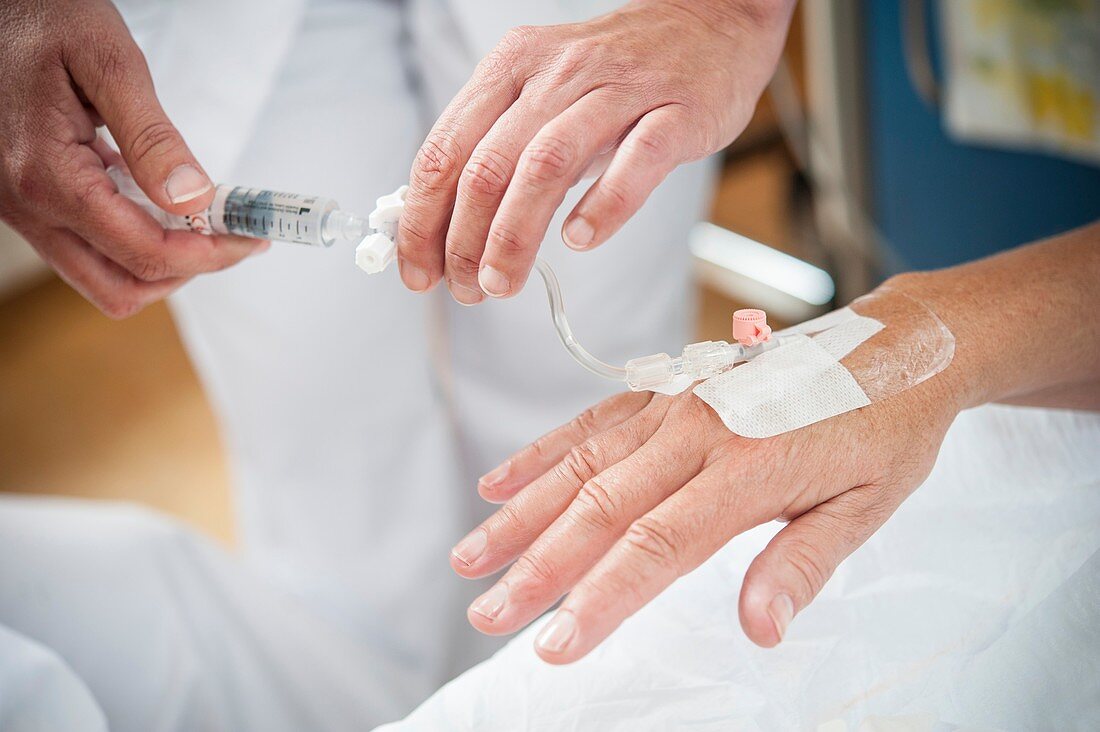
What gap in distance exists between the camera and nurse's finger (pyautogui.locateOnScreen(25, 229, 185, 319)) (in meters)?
1.07

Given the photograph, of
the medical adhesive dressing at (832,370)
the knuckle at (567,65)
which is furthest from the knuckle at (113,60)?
the medical adhesive dressing at (832,370)

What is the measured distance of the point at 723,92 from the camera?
3.18ft

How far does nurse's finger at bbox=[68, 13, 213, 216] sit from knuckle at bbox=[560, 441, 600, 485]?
1.48ft

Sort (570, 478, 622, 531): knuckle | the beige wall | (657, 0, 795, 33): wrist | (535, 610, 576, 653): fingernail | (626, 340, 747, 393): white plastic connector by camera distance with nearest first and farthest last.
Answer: (535, 610, 576, 653): fingernail → (570, 478, 622, 531): knuckle → (626, 340, 747, 393): white plastic connector → (657, 0, 795, 33): wrist → the beige wall

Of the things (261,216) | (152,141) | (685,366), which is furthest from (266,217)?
(685,366)

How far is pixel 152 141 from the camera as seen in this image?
94cm

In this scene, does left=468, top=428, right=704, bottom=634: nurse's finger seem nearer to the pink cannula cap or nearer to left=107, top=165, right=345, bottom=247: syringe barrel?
the pink cannula cap

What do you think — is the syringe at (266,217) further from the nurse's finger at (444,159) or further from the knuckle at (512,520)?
the knuckle at (512,520)

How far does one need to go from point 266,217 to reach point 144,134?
0.46 feet

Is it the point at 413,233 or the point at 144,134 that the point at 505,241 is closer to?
the point at 413,233

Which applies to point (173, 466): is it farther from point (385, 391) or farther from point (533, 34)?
point (533, 34)

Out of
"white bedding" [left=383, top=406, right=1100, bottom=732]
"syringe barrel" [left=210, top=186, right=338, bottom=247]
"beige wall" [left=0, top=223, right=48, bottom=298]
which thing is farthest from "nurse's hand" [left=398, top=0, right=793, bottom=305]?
"beige wall" [left=0, top=223, right=48, bottom=298]

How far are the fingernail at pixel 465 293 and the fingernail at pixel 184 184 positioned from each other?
0.28 m

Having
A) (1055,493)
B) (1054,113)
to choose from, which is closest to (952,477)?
(1055,493)
